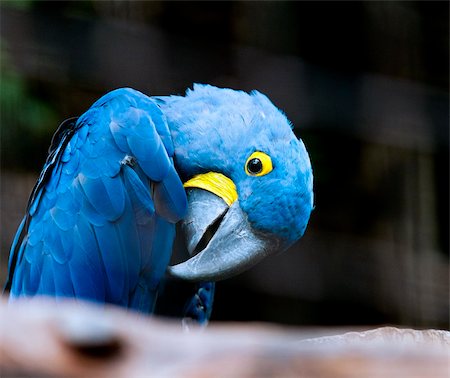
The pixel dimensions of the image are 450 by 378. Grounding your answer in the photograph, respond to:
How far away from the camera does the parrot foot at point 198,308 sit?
1511mm

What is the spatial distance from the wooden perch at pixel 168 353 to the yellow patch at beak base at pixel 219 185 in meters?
0.91

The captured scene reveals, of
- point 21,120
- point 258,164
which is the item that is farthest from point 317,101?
point 258,164

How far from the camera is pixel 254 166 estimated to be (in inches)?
50.2

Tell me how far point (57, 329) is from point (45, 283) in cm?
100

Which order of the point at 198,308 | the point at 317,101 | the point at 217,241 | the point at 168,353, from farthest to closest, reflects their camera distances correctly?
the point at 317,101 → the point at 198,308 → the point at 217,241 → the point at 168,353

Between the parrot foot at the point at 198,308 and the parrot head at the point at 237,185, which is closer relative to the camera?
the parrot head at the point at 237,185

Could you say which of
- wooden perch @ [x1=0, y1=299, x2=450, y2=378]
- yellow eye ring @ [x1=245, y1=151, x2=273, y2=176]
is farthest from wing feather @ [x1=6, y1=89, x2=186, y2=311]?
wooden perch @ [x1=0, y1=299, x2=450, y2=378]

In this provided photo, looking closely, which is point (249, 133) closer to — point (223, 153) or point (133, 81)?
point (223, 153)

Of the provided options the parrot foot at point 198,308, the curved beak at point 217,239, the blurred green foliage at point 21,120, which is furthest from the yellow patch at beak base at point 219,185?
the blurred green foliage at point 21,120

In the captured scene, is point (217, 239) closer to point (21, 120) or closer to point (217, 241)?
point (217, 241)

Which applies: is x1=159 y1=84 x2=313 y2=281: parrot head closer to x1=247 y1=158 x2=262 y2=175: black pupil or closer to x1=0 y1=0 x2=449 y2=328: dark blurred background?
x1=247 y1=158 x2=262 y2=175: black pupil

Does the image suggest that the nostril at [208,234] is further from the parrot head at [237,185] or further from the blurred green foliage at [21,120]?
the blurred green foliage at [21,120]

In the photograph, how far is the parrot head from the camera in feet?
4.09

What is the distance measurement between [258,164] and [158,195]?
0.17 meters
